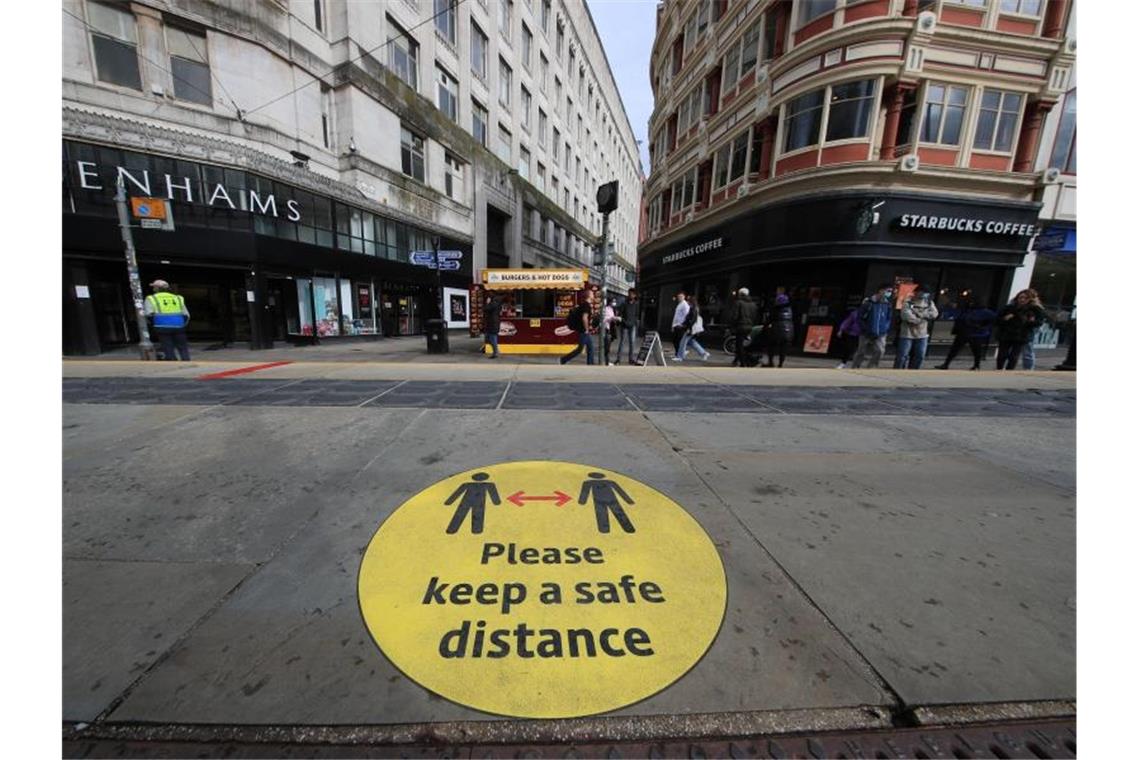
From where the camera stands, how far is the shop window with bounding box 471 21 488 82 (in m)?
21.4

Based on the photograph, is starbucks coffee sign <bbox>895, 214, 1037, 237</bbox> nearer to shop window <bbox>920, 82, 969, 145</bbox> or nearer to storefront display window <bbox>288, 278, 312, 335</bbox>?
shop window <bbox>920, 82, 969, 145</bbox>

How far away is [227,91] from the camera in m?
11.8

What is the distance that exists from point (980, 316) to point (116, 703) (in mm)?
14391

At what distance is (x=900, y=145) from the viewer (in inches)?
491

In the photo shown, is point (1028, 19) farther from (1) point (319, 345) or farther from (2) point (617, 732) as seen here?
(1) point (319, 345)

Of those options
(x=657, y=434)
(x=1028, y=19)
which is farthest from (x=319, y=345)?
(x=1028, y=19)

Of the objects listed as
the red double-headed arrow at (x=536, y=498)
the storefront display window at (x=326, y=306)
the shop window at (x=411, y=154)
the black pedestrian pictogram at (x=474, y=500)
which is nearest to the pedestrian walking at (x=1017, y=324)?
the red double-headed arrow at (x=536, y=498)

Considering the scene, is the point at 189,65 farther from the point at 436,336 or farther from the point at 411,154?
the point at 436,336

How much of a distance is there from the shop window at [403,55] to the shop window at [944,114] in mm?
19250

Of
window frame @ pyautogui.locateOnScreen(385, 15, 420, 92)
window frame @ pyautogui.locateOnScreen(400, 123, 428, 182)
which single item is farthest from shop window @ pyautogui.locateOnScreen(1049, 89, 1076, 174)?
window frame @ pyautogui.locateOnScreen(385, 15, 420, 92)

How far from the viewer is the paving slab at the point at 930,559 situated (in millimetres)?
1415

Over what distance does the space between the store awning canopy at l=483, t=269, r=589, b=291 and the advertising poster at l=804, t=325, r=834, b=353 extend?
774cm

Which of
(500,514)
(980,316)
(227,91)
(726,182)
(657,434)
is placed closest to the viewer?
(500,514)

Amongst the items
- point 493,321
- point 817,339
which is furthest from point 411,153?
point 817,339
